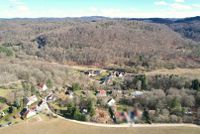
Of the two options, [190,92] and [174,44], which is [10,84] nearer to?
[190,92]

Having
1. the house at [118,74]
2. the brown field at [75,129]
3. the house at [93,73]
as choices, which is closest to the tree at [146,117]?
the brown field at [75,129]

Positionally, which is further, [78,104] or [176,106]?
[78,104]

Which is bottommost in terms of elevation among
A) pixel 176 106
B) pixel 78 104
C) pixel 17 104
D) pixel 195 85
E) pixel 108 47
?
pixel 78 104

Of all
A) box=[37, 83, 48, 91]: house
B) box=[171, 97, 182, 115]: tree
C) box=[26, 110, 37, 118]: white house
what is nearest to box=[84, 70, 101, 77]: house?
box=[37, 83, 48, 91]: house

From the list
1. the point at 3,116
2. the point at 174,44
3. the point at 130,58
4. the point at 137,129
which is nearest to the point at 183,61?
the point at 130,58

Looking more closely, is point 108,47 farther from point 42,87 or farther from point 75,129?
point 75,129

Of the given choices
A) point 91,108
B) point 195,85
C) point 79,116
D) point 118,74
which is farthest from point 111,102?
point 118,74
